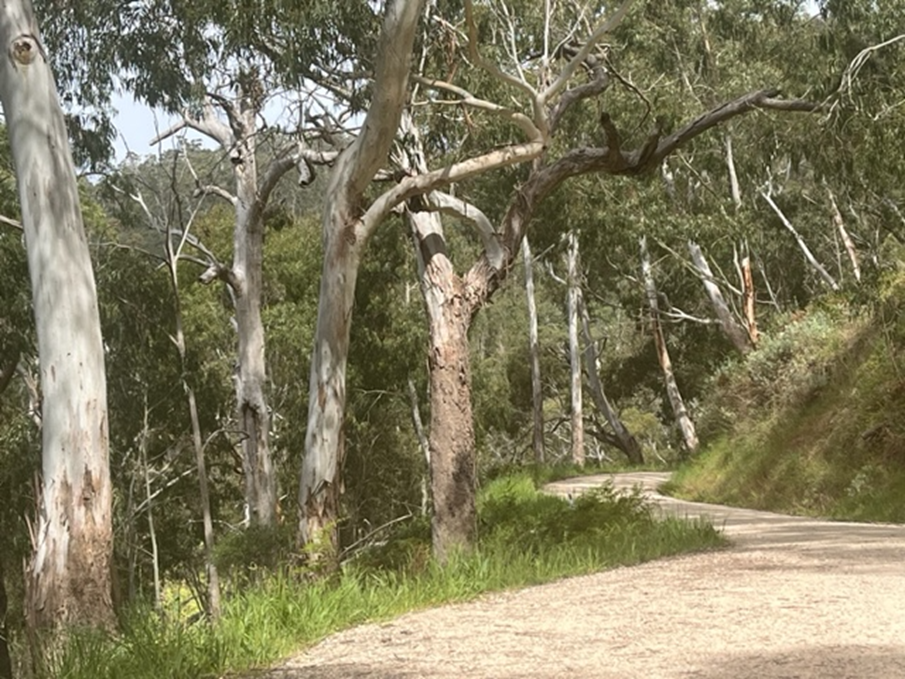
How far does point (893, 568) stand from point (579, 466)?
18.0m

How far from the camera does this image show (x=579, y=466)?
81.0ft

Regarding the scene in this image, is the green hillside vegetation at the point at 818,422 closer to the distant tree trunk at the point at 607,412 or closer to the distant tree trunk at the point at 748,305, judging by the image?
the distant tree trunk at the point at 748,305

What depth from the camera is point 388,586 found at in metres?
6.99

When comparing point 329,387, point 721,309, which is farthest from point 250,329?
point 721,309

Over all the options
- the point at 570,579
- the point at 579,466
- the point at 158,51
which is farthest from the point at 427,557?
the point at 579,466

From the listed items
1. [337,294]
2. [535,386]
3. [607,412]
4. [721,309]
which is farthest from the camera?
[607,412]

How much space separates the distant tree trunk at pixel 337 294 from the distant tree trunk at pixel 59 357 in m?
1.71

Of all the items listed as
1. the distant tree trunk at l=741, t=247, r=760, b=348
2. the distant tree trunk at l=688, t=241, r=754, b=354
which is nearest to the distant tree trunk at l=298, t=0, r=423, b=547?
the distant tree trunk at l=741, t=247, r=760, b=348

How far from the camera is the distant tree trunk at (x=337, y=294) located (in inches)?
321

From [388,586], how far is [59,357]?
2507mm

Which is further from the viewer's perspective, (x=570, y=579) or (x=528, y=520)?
Result: (x=528, y=520)

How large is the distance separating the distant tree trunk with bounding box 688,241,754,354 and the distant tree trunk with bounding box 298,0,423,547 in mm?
14951

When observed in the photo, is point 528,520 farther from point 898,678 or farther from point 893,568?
point 898,678

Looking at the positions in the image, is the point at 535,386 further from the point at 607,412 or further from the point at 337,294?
the point at 337,294
